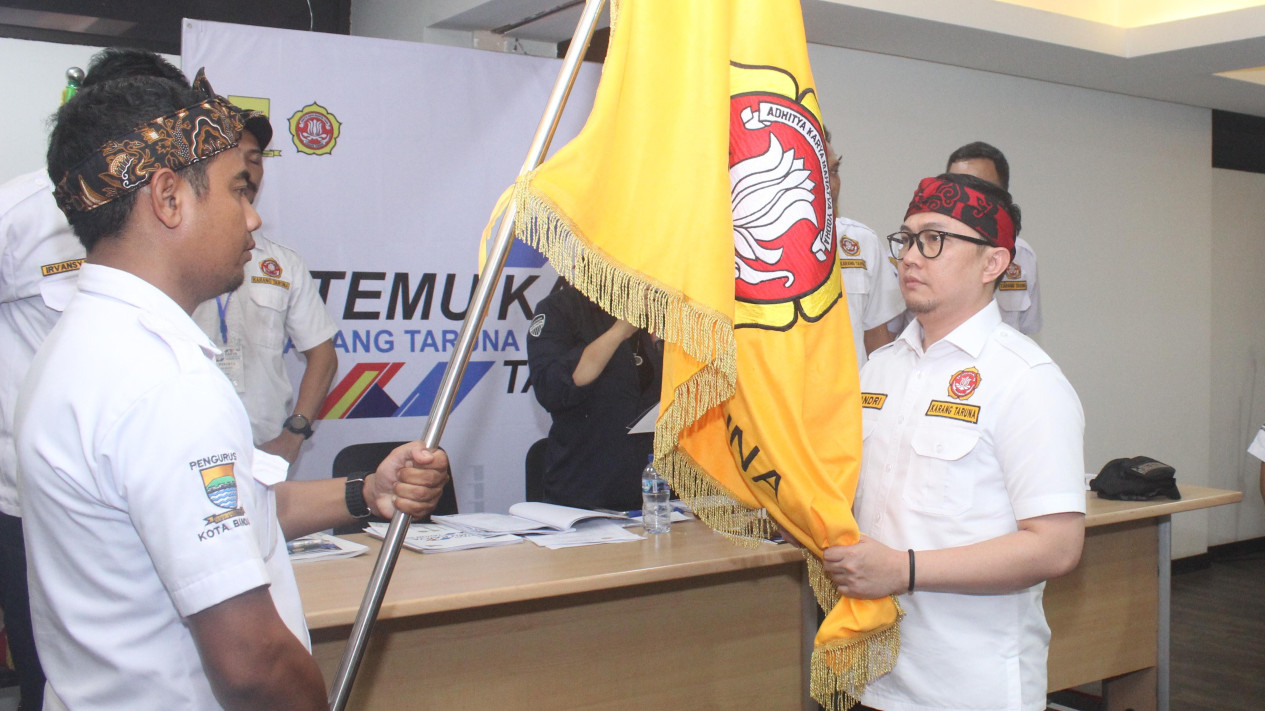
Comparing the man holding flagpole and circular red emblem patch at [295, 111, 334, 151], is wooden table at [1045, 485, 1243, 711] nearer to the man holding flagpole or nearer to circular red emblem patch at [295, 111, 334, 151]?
the man holding flagpole

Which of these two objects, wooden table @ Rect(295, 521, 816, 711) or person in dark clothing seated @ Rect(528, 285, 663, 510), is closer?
wooden table @ Rect(295, 521, 816, 711)

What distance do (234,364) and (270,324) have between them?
0.21 metres

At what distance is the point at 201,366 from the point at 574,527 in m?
1.47

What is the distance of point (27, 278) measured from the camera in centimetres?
237

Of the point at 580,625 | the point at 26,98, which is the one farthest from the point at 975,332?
the point at 26,98

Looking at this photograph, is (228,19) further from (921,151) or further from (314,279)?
(921,151)

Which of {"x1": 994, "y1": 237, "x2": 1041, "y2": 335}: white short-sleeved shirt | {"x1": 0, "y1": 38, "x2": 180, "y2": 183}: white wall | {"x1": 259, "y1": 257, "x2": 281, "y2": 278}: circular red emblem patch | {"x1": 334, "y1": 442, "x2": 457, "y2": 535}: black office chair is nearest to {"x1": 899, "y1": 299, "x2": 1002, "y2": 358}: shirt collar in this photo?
{"x1": 334, "y1": 442, "x2": 457, "y2": 535}: black office chair

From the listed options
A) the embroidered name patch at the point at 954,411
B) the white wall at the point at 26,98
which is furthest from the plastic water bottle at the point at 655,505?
the white wall at the point at 26,98

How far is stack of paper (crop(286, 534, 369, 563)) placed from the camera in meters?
2.20

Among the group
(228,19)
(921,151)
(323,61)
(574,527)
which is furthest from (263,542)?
(921,151)

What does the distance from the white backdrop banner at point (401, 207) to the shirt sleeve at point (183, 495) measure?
2.62 meters

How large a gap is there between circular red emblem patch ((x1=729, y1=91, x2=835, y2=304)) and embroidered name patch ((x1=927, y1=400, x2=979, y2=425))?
0.38 m

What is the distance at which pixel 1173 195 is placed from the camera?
6.08 metres

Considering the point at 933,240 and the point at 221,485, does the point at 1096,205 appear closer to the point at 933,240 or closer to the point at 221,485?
the point at 933,240
